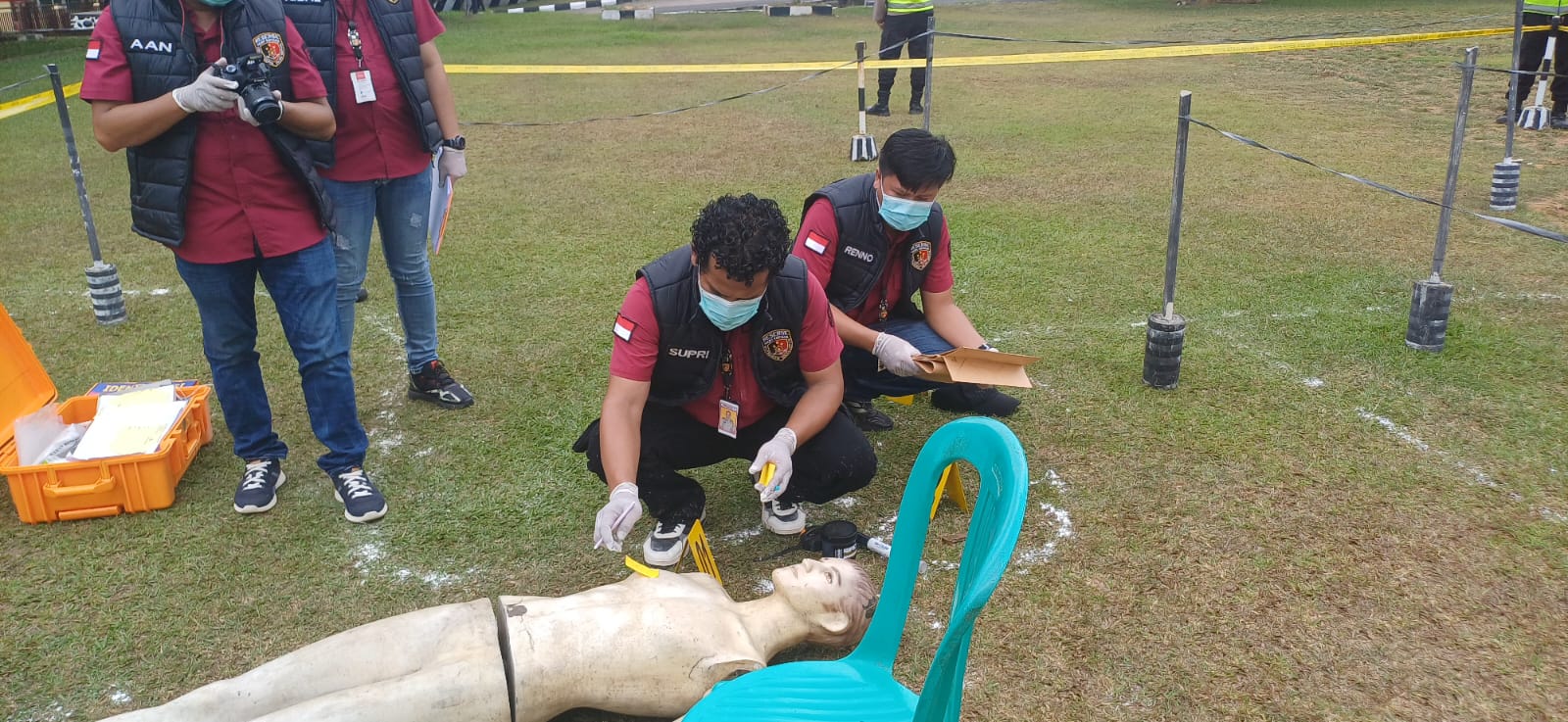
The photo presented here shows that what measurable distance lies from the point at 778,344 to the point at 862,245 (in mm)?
875

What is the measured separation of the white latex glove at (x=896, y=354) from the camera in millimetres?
3959

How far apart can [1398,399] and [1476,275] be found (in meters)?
2.03

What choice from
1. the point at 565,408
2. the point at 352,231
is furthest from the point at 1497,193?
the point at 352,231

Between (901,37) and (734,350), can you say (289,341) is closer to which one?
(734,350)

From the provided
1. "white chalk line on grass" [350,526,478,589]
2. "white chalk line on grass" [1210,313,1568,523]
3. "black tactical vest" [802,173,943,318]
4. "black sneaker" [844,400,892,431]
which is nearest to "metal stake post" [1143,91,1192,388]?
"white chalk line on grass" [1210,313,1568,523]

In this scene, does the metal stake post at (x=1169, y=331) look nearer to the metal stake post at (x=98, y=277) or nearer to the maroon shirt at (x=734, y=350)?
the maroon shirt at (x=734, y=350)

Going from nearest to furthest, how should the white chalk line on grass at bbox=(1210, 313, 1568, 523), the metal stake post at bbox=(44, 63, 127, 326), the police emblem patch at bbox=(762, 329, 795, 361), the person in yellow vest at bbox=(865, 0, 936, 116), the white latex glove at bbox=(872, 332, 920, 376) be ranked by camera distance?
the police emblem patch at bbox=(762, 329, 795, 361) → the white chalk line on grass at bbox=(1210, 313, 1568, 523) → the white latex glove at bbox=(872, 332, 920, 376) → the metal stake post at bbox=(44, 63, 127, 326) → the person in yellow vest at bbox=(865, 0, 936, 116)

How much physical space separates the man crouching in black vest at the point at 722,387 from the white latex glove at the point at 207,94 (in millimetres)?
1332

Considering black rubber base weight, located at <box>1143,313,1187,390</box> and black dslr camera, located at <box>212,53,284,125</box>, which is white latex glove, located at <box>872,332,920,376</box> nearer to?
black rubber base weight, located at <box>1143,313,1187,390</box>

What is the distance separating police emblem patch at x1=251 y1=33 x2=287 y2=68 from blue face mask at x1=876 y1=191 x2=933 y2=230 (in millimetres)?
2090

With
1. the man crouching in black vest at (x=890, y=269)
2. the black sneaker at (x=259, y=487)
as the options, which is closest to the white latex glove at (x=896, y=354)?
the man crouching in black vest at (x=890, y=269)

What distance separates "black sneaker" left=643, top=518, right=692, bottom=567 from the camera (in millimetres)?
3525

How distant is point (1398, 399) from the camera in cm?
455

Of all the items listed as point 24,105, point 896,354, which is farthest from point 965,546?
point 24,105
